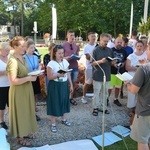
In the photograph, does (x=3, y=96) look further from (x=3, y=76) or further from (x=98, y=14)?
(x=98, y=14)

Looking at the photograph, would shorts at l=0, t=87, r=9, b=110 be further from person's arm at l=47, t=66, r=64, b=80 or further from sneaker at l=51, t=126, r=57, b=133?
sneaker at l=51, t=126, r=57, b=133

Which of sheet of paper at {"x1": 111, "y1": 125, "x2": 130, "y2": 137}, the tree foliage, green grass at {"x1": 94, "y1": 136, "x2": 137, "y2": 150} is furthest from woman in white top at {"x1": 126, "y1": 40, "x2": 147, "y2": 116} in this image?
the tree foliage

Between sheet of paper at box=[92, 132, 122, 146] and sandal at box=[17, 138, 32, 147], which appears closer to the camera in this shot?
sandal at box=[17, 138, 32, 147]

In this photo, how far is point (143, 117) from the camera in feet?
9.07

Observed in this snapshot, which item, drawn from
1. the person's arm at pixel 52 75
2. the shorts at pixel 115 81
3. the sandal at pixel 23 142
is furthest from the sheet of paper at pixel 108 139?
the shorts at pixel 115 81

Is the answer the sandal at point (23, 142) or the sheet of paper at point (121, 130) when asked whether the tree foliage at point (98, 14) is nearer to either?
the sheet of paper at point (121, 130)

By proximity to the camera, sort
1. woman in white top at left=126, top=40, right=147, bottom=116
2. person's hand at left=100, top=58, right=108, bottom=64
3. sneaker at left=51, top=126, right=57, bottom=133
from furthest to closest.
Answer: woman in white top at left=126, top=40, right=147, bottom=116 < person's hand at left=100, top=58, right=108, bottom=64 < sneaker at left=51, top=126, right=57, bottom=133

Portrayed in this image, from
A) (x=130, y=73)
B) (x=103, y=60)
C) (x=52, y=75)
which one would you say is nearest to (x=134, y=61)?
(x=130, y=73)

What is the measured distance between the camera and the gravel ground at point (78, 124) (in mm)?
3901

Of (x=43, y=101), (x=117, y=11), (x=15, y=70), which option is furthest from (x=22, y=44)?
(x=117, y=11)

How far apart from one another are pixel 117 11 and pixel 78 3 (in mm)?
4616

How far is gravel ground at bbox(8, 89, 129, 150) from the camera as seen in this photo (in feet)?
12.8

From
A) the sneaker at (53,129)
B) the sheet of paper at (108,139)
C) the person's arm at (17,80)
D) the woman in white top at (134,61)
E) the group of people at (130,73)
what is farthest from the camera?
the woman in white top at (134,61)

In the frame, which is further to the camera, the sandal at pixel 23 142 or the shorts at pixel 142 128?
the sandal at pixel 23 142
